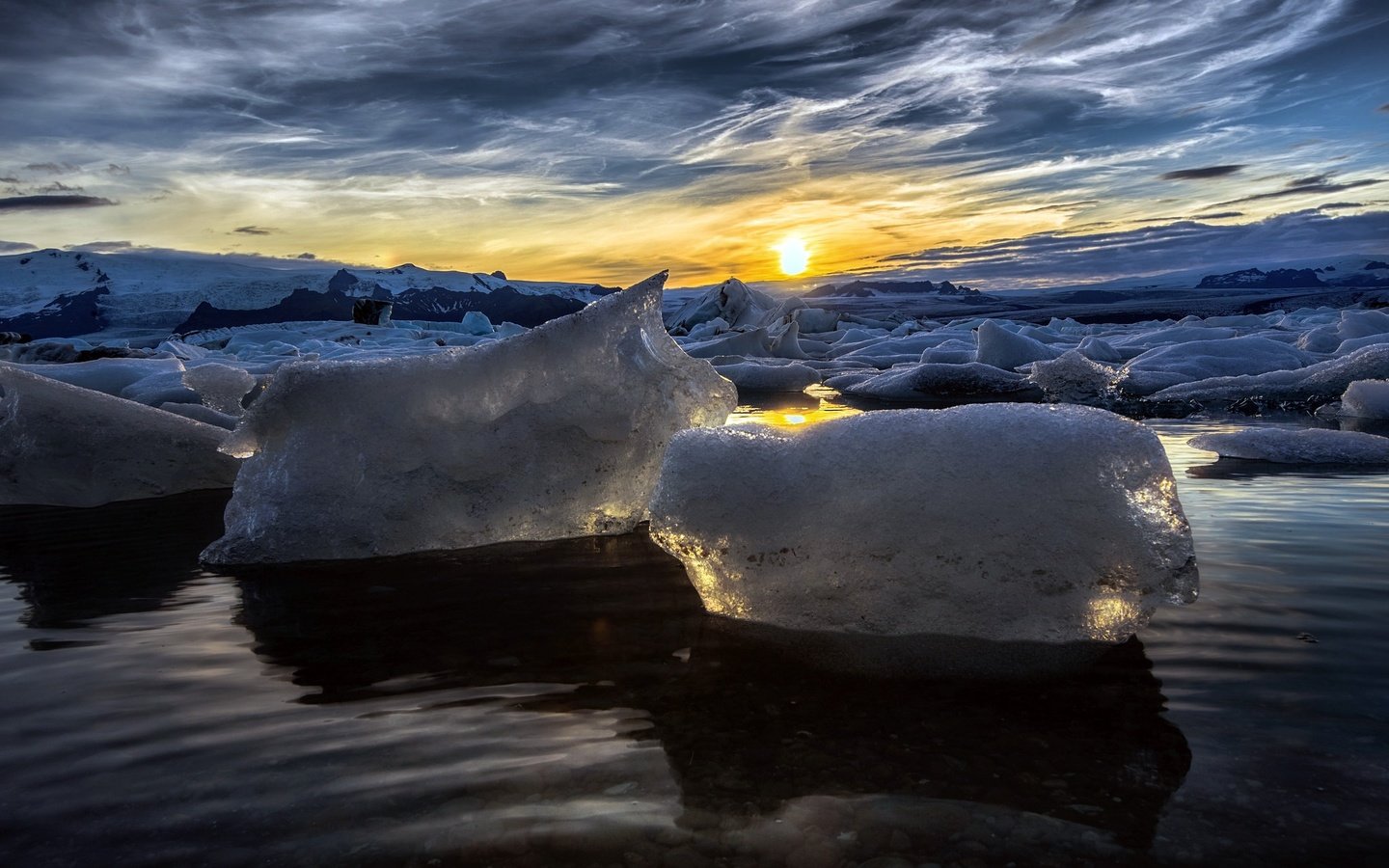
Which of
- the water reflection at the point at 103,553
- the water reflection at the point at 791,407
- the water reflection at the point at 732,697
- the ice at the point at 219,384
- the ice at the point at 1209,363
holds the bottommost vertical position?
the water reflection at the point at 791,407

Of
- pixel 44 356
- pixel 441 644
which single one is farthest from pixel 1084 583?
pixel 44 356

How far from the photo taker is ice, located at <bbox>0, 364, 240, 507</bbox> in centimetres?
487

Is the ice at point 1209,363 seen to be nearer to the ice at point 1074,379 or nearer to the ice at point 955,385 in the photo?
the ice at point 1074,379

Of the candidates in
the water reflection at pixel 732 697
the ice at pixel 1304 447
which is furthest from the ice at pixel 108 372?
the ice at pixel 1304 447

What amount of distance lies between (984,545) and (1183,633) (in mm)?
526

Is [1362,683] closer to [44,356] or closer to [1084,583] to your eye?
[1084,583]

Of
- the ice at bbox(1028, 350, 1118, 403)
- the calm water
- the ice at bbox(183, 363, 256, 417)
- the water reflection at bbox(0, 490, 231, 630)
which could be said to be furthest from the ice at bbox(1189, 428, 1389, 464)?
the ice at bbox(183, 363, 256, 417)

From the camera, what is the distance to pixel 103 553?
12.2 feet

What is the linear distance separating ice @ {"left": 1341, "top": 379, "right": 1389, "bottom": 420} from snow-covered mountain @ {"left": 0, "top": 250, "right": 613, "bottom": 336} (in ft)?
253

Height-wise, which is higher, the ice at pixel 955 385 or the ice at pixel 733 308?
the ice at pixel 733 308

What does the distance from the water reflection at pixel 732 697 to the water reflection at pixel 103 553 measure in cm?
45

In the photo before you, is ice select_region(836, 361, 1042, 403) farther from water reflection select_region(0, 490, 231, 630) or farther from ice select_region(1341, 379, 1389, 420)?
water reflection select_region(0, 490, 231, 630)

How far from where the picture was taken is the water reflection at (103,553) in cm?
293

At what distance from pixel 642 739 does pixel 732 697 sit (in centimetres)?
26
